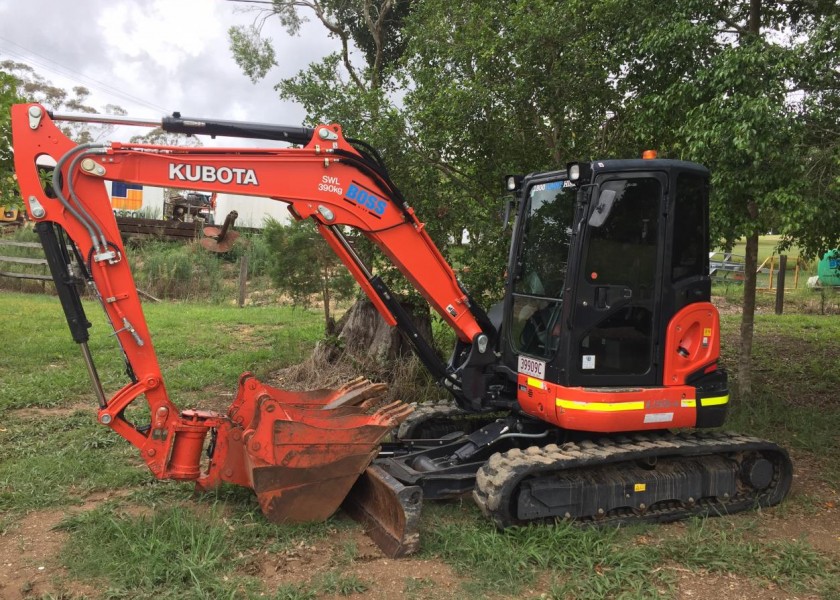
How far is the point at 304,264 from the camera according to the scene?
9.52 meters

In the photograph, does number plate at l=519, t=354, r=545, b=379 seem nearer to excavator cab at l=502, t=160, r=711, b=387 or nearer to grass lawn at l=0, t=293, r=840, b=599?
excavator cab at l=502, t=160, r=711, b=387

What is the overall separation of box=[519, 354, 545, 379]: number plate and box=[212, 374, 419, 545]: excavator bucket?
978 mm

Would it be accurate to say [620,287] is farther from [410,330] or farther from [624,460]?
[410,330]

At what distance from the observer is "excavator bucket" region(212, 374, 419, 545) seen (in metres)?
4.19

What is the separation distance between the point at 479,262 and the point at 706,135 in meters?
2.60

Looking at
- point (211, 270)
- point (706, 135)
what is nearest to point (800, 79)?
point (706, 135)

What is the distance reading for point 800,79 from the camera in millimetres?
5715

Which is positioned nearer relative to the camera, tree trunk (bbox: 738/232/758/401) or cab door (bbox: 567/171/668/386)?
cab door (bbox: 567/171/668/386)

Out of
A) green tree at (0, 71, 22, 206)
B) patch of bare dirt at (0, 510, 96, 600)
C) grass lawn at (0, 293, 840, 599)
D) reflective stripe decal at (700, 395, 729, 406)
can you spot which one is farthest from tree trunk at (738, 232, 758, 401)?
green tree at (0, 71, 22, 206)

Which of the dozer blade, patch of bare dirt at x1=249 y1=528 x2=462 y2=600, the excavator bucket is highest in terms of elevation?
the excavator bucket

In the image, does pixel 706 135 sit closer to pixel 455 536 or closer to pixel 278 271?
pixel 455 536

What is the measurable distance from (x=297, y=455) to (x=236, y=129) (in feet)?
7.39

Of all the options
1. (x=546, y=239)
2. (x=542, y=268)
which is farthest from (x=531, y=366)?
(x=546, y=239)

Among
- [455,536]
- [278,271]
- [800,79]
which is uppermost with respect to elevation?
[800,79]
